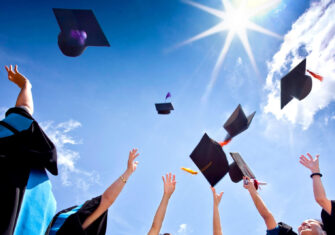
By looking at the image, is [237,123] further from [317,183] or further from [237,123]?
[317,183]

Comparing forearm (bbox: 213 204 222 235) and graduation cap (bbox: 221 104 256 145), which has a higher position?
graduation cap (bbox: 221 104 256 145)

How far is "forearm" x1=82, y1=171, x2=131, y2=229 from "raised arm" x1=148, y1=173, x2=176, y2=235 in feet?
2.43

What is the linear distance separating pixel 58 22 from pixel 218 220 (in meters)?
3.71

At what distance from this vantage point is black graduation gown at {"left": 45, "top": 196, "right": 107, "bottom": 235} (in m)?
1.68

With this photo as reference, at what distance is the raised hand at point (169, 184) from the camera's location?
2780 millimetres

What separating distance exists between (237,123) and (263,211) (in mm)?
2322

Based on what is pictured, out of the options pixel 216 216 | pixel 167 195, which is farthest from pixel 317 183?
pixel 167 195

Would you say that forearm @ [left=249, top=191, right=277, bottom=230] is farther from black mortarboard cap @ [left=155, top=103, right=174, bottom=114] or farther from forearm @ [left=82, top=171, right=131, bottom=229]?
black mortarboard cap @ [left=155, top=103, right=174, bottom=114]

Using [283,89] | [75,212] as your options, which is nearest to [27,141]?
[75,212]

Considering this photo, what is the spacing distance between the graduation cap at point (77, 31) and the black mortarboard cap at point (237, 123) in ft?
9.41

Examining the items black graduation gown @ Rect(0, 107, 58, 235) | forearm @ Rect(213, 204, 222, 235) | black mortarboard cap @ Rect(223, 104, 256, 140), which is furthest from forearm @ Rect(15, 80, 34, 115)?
black mortarboard cap @ Rect(223, 104, 256, 140)

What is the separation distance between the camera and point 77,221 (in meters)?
1.72

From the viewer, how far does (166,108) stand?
5633mm

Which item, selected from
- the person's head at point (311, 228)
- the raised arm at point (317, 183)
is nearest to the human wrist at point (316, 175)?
the raised arm at point (317, 183)
